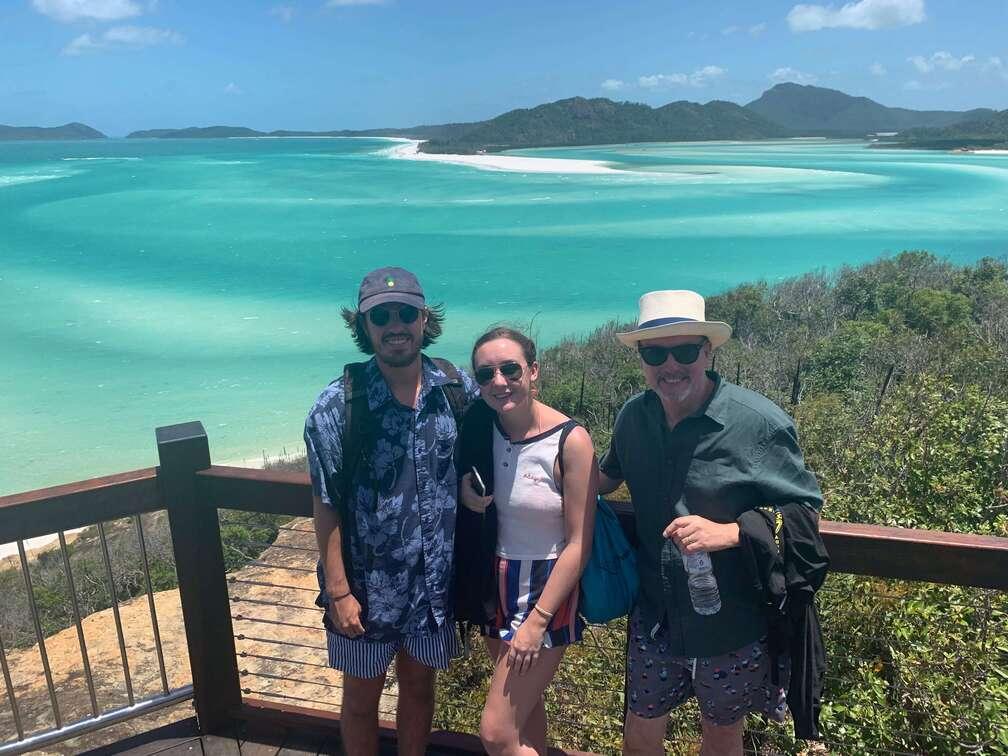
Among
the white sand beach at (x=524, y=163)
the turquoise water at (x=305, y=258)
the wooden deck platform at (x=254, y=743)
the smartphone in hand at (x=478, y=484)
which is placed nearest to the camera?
the smartphone in hand at (x=478, y=484)

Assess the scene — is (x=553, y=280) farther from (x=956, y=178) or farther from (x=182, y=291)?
(x=956, y=178)

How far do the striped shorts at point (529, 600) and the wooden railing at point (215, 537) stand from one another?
12.6 inches

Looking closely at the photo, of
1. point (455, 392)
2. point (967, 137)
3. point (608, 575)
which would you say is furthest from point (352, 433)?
point (967, 137)

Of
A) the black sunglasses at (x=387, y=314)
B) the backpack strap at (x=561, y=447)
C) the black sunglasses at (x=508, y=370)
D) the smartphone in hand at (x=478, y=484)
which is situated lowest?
the smartphone in hand at (x=478, y=484)

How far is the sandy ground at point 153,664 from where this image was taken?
4578mm

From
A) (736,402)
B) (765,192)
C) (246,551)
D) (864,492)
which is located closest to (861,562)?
(736,402)

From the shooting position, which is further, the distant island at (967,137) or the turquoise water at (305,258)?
the distant island at (967,137)

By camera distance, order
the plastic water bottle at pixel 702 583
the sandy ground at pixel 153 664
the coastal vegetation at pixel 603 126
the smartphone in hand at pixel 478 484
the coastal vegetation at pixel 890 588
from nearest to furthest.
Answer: the plastic water bottle at pixel 702 583 → the smartphone in hand at pixel 478 484 → the coastal vegetation at pixel 890 588 → the sandy ground at pixel 153 664 → the coastal vegetation at pixel 603 126

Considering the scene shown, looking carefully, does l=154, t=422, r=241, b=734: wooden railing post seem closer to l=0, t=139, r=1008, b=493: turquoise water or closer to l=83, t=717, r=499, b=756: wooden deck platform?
l=83, t=717, r=499, b=756: wooden deck platform

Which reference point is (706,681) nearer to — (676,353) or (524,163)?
(676,353)

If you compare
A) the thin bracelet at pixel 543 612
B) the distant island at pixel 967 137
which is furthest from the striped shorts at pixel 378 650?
the distant island at pixel 967 137

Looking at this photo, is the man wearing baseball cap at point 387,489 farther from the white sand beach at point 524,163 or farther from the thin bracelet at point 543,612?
the white sand beach at point 524,163

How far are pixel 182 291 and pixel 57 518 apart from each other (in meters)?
37.9

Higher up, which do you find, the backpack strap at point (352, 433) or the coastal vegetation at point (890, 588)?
the backpack strap at point (352, 433)
